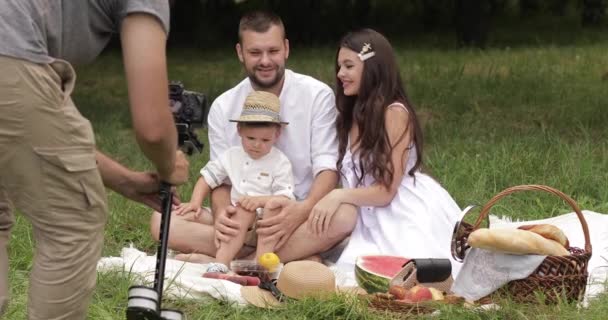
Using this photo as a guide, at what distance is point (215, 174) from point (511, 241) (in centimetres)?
165

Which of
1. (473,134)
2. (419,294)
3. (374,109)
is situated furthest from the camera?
(473,134)

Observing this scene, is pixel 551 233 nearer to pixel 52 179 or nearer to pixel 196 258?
pixel 196 258

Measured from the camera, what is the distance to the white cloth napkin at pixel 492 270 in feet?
13.9

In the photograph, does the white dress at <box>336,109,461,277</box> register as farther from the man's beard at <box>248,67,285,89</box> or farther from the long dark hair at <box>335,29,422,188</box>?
the man's beard at <box>248,67,285,89</box>

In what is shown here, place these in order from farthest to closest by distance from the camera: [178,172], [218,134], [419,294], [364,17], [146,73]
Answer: [364,17]
[218,134]
[419,294]
[178,172]
[146,73]

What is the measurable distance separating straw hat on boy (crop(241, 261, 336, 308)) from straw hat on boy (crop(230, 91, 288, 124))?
796mm

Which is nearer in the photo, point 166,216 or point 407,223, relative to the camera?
point 166,216

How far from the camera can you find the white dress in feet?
16.6

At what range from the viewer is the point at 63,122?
2660mm

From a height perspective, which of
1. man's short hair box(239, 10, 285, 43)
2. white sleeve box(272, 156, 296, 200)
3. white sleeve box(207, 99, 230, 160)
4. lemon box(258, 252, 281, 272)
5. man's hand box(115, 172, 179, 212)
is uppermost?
man's short hair box(239, 10, 285, 43)

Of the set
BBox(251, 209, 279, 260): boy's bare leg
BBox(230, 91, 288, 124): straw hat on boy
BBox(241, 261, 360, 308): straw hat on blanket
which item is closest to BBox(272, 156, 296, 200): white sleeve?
BBox(251, 209, 279, 260): boy's bare leg

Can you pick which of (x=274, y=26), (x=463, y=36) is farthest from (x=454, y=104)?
(x=463, y=36)

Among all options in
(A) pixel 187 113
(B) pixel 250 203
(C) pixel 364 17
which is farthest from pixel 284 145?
(C) pixel 364 17

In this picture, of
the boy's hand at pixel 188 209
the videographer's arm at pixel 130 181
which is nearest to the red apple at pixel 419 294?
the boy's hand at pixel 188 209
